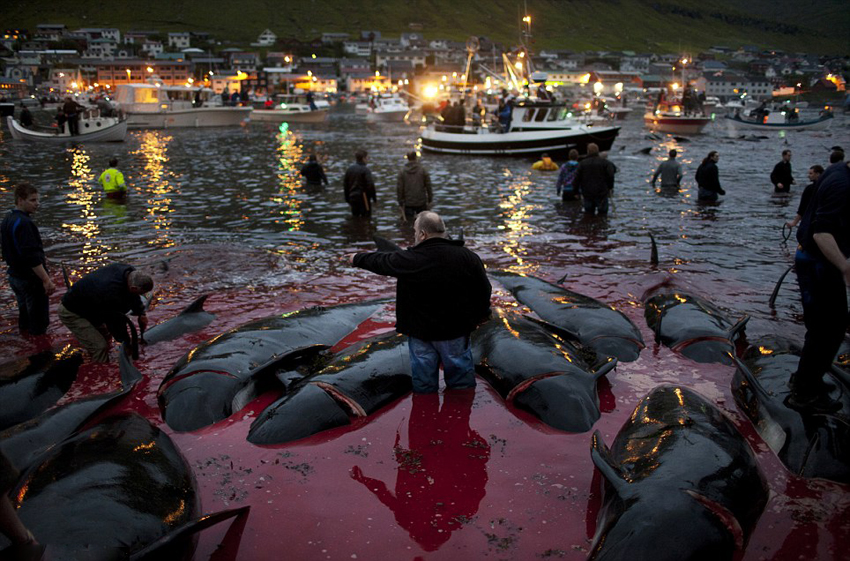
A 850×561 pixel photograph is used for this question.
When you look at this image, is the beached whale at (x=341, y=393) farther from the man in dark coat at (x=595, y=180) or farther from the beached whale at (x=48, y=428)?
the man in dark coat at (x=595, y=180)

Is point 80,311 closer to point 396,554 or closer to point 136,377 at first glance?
point 136,377

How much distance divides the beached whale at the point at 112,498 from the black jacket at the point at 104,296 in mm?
2803

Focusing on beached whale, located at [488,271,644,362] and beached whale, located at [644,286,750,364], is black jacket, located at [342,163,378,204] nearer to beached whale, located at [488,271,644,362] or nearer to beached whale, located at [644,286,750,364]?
beached whale, located at [488,271,644,362]

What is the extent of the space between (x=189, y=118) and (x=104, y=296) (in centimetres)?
5027

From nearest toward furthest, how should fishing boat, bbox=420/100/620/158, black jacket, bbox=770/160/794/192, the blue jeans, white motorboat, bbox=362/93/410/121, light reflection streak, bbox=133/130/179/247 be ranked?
the blue jeans, light reflection streak, bbox=133/130/179/247, black jacket, bbox=770/160/794/192, fishing boat, bbox=420/100/620/158, white motorboat, bbox=362/93/410/121

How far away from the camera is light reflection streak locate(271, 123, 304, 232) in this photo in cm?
1691

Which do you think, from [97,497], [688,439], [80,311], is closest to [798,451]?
[688,439]

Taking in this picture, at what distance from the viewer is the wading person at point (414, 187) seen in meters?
15.2

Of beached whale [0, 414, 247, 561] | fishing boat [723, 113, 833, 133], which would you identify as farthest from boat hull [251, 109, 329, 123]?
beached whale [0, 414, 247, 561]

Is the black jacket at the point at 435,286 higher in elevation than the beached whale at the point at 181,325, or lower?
higher

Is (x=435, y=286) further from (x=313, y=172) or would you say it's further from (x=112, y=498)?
(x=313, y=172)

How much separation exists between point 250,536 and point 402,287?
256 centimetres

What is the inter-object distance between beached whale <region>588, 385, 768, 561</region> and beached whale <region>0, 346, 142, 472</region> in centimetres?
425

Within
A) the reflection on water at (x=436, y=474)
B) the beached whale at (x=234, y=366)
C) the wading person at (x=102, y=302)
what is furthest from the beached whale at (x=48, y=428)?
the reflection on water at (x=436, y=474)
